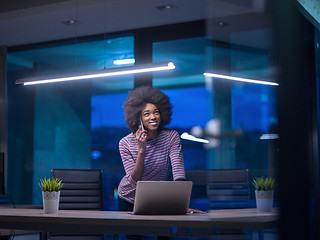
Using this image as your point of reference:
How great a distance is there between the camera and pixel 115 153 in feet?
18.5

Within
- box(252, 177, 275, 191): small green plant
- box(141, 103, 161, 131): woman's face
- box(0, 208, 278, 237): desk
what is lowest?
box(0, 208, 278, 237): desk

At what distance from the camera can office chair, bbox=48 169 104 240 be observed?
3.55m

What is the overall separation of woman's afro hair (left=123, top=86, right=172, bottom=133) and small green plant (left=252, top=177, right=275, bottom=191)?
260 cm

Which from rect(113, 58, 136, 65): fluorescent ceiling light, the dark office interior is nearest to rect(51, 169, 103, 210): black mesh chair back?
the dark office interior

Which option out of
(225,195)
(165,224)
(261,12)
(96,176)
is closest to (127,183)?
(96,176)

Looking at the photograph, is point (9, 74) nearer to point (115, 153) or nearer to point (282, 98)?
point (115, 153)

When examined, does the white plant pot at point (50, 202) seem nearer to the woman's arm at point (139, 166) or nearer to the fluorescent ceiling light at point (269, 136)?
the woman's arm at point (139, 166)

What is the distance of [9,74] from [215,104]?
5.87 meters

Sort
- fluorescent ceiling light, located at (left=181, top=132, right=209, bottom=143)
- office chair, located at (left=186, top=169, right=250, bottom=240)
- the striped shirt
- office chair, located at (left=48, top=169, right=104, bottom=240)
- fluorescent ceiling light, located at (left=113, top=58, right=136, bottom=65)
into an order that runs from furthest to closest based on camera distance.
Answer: fluorescent ceiling light, located at (left=113, top=58, right=136, bottom=65) → fluorescent ceiling light, located at (left=181, top=132, right=209, bottom=143) → office chair, located at (left=48, top=169, right=104, bottom=240) → the striped shirt → office chair, located at (left=186, top=169, right=250, bottom=240)

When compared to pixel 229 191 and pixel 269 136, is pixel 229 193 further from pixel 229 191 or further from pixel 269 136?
pixel 269 136

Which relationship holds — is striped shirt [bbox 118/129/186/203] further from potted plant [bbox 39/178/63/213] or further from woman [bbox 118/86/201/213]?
potted plant [bbox 39/178/63/213]

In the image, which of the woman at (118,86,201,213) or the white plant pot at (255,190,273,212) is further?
the woman at (118,86,201,213)

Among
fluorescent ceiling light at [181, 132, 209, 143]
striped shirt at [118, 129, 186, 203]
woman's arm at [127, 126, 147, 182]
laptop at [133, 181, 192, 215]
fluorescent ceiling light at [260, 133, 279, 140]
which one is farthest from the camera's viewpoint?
fluorescent ceiling light at [181, 132, 209, 143]

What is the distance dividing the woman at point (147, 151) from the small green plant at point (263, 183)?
197 cm
